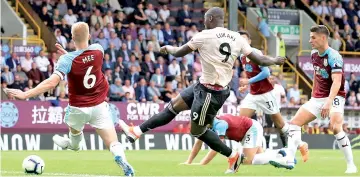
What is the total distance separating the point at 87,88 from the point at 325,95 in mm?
4361

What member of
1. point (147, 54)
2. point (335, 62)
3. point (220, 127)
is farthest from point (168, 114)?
point (147, 54)

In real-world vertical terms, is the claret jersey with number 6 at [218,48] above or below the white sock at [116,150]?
above

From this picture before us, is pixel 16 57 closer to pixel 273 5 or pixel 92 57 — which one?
pixel 273 5

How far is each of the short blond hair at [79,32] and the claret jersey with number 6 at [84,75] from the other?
16 cm

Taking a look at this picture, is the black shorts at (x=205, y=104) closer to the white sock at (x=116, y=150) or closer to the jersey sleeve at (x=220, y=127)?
the white sock at (x=116, y=150)

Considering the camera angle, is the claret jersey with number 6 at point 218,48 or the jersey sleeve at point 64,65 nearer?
the jersey sleeve at point 64,65

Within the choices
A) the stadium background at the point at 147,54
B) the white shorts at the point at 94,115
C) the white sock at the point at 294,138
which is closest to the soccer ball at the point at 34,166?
the white shorts at the point at 94,115

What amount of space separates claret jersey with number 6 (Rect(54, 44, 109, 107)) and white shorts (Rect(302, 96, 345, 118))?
3952 mm

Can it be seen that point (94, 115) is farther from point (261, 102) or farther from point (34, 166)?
point (261, 102)

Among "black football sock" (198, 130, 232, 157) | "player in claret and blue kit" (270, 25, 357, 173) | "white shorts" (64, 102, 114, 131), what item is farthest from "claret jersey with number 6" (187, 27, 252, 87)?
"player in claret and blue kit" (270, 25, 357, 173)

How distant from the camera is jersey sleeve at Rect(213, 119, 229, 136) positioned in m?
15.2

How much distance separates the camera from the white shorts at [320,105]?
15.0 m

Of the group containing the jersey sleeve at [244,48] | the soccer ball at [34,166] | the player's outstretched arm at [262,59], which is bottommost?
the soccer ball at [34,166]

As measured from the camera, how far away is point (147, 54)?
31781mm
